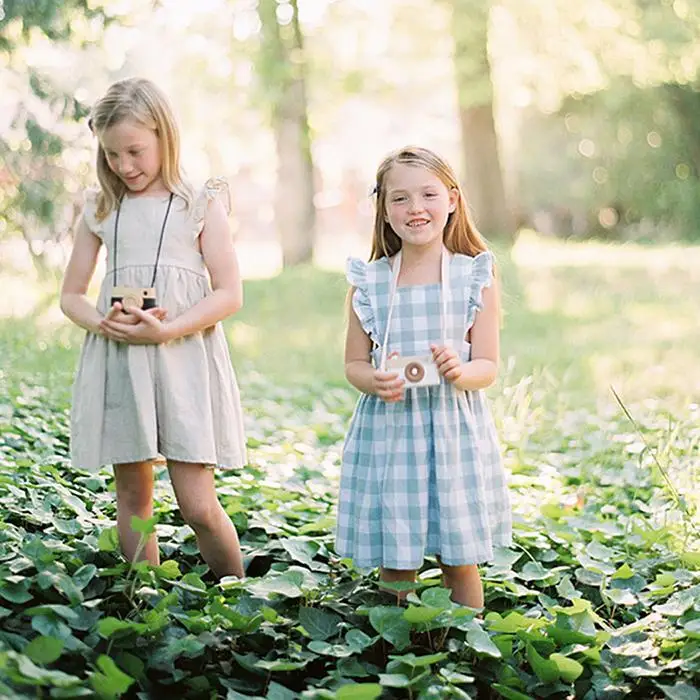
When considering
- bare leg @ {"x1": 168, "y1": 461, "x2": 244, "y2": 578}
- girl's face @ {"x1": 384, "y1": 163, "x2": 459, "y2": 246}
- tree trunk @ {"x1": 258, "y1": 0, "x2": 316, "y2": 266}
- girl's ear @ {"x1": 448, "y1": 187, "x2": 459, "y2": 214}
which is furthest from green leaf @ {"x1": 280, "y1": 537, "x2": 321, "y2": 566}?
tree trunk @ {"x1": 258, "y1": 0, "x2": 316, "y2": 266}

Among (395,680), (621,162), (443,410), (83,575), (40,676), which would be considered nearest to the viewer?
(40,676)

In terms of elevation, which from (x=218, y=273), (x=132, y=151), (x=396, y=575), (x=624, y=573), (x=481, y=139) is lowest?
(x=624, y=573)

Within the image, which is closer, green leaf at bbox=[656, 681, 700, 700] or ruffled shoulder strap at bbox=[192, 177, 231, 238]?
green leaf at bbox=[656, 681, 700, 700]

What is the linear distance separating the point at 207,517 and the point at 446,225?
3.27 ft

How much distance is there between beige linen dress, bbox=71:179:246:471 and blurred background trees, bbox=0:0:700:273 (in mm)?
1387

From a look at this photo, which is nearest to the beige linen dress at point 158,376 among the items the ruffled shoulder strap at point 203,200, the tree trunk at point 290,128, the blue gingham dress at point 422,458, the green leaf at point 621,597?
the ruffled shoulder strap at point 203,200

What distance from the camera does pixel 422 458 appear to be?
9.34 ft

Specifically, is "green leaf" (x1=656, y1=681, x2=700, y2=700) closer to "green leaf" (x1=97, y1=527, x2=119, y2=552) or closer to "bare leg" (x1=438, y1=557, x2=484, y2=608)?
"bare leg" (x1=438, y1=557, x2=484, y2=608)

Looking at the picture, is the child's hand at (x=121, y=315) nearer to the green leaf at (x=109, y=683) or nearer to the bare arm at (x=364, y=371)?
the bare arm at (x=364, y=371)

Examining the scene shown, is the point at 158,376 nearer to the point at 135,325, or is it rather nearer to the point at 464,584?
the point at 135,325

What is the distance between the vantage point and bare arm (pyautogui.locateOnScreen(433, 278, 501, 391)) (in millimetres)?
2789

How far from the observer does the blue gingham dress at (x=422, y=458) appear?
2832 mm

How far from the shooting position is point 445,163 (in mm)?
2992

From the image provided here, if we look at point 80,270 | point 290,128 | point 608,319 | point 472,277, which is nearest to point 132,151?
point 80,270
